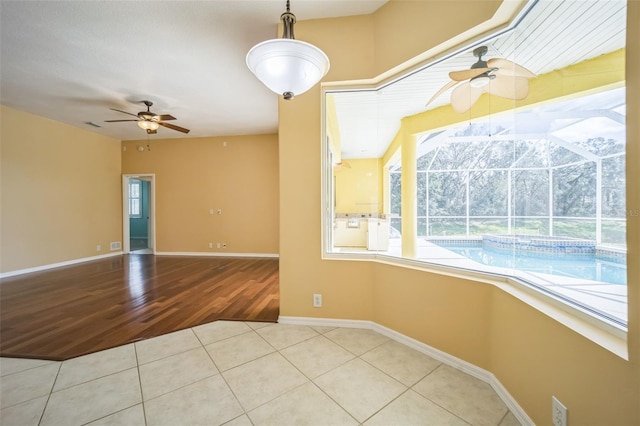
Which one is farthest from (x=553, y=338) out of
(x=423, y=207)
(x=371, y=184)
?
(x=371, y=184)

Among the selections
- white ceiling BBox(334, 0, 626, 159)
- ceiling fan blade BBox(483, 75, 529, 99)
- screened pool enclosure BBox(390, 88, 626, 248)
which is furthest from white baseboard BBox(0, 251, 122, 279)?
ceiling fan blade BBox(483, 75, 529, 99)

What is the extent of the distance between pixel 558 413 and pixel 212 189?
6799mm

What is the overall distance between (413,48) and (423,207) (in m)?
1.42

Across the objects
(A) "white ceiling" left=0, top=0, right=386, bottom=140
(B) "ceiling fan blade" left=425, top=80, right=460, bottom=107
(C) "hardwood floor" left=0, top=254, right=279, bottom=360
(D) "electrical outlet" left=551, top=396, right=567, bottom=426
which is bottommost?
(C) "hardwood floor" left=0, top=254, right=279, bottom=360

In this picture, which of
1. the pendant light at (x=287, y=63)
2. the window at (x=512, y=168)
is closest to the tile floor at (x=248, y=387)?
the window at (x=512, y=168)

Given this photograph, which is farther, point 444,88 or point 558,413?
point 444,88

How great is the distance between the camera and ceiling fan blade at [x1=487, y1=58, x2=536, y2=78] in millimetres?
1584

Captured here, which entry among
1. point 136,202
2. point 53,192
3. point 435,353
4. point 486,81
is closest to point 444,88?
point 486,81

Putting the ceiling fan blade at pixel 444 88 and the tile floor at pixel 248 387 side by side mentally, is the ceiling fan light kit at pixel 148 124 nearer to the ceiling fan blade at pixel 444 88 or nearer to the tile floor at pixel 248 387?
the tile floor at pixel 248 387

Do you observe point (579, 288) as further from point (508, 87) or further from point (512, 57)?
point (512, 57)

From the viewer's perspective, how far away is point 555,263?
140cm

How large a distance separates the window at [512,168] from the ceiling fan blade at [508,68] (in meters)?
0.03

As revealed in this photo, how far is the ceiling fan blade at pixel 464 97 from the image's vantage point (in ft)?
6.48

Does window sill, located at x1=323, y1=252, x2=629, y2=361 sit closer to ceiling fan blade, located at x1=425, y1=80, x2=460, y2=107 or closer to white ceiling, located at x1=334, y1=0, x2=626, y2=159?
white ceiling, located at x1=334, y1=0, x2=626, y2=159
